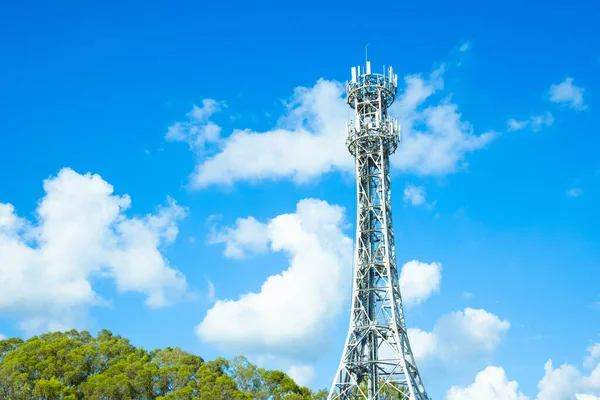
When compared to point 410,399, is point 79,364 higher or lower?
higher

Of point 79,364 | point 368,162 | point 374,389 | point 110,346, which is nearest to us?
point 374,389

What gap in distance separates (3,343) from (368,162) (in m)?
42.4

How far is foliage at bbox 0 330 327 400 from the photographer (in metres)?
54.8

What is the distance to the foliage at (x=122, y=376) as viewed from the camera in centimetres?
5475

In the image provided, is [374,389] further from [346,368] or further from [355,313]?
[355,313]

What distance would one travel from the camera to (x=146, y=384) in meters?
56.8

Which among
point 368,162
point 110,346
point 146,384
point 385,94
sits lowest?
point 146,384

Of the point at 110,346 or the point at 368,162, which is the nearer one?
the point at 368,162

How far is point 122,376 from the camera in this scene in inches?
2192

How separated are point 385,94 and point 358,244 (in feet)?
46.7

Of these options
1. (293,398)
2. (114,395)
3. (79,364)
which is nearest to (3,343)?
(79,364)

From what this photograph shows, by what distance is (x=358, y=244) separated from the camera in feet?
167

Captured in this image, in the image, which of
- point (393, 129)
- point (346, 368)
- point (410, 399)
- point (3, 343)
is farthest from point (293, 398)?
point (3, 343)

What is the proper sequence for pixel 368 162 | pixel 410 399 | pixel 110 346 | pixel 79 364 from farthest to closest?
pixel 110 346 < pixel 79 364 < pixel 368 162 < pixel 410 399
